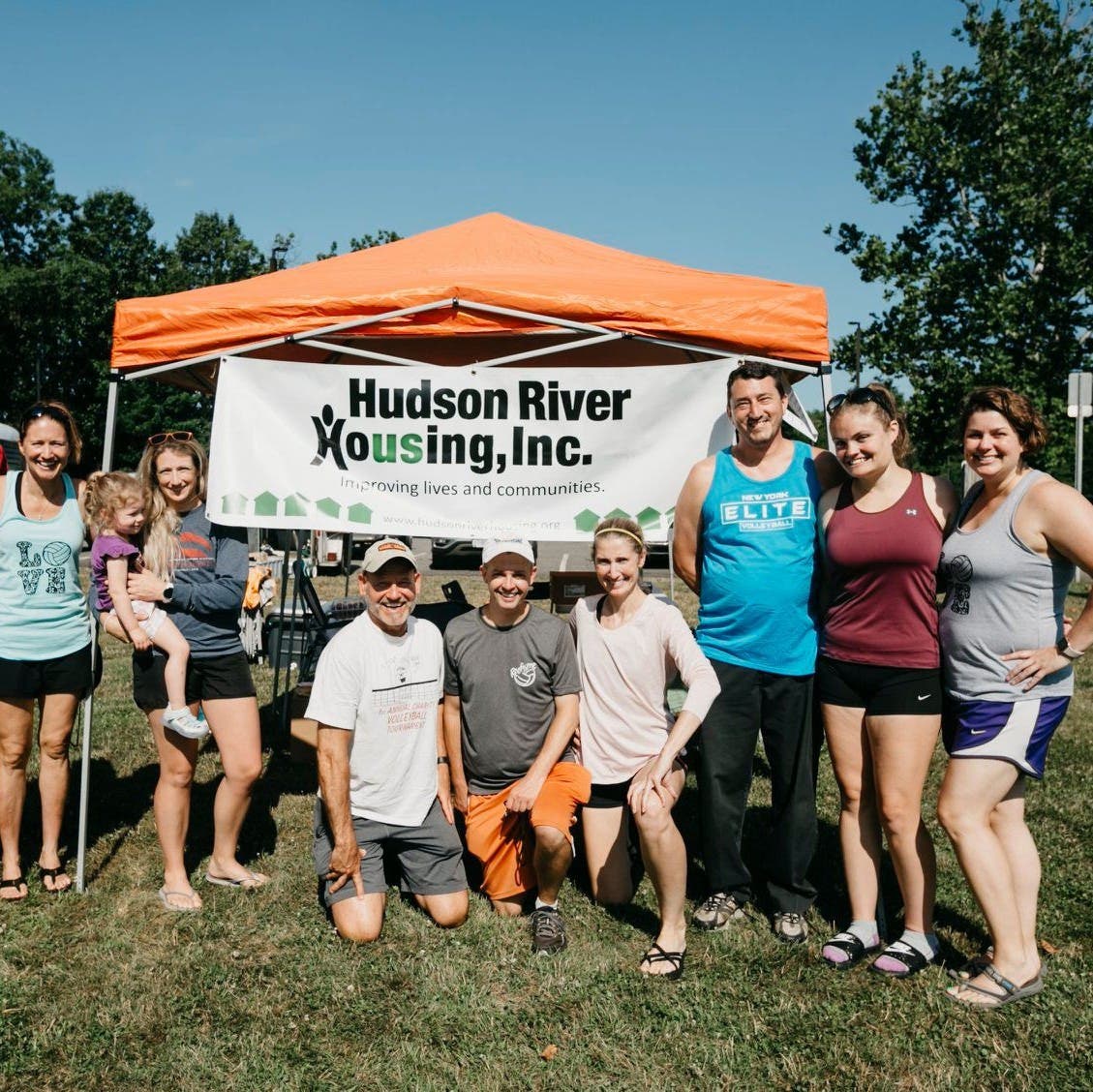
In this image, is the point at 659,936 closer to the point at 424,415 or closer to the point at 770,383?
the point at 770,383

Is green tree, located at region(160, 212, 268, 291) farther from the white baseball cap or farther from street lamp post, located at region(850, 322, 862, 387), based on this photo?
the white baseball cap

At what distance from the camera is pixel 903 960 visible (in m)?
3.32

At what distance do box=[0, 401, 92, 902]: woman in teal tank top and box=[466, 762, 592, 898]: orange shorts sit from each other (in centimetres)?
177

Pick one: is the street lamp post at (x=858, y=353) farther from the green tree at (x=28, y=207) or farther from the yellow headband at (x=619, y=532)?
the green tree at (x=28, y=207)

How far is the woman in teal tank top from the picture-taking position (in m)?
3.72

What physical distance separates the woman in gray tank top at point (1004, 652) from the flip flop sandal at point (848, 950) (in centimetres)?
35

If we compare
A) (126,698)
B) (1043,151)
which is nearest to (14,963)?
(126,698)

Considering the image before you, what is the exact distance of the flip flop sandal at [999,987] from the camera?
10.2ft

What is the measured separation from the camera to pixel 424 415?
14.0 ft

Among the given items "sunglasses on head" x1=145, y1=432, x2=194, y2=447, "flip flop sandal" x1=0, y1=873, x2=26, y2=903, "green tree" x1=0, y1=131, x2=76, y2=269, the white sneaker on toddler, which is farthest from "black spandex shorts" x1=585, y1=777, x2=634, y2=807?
"green tree" x1=0, y1=131, x2=76, y2=269

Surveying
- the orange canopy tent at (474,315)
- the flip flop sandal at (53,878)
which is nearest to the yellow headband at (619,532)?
the orange canopy tent at (474,315)

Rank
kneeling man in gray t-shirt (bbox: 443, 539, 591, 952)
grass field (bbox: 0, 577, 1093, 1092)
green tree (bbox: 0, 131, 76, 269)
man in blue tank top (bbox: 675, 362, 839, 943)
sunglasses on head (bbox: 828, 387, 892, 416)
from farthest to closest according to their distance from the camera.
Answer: green tree (bbox: 0, 131, 76, 269), kneeling man in gray t-shirt (bbox: 443, 539, 591, 952), man in blue tank top (bbox: 675, 362, 839, 943), sunglasses on head (bbox: 828, 387, 892, 416), grass field (bbox: 0, 577, 1093, 1092)

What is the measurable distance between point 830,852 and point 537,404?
8.39 ft

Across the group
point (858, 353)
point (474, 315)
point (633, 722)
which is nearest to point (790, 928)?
point (633, 722)
